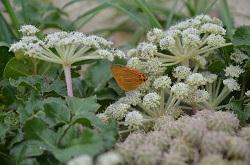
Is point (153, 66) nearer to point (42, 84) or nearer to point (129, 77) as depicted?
point (129, 77)

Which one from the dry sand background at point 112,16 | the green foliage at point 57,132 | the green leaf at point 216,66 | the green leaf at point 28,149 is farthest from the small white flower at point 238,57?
the dry sand background at point 112,16

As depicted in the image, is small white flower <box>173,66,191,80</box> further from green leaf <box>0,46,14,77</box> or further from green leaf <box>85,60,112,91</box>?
green leaf <box>0,46,14,77</box>

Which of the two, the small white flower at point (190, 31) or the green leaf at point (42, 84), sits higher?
the small white flower at point (190, 31)

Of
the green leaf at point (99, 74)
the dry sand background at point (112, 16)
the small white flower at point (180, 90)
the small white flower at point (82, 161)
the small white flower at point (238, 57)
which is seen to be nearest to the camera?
the small white flower at point (82, 161)

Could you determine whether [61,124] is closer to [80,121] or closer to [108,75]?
[80,121]

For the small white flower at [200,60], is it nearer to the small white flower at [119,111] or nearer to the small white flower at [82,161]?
the small white flower at [119,111]

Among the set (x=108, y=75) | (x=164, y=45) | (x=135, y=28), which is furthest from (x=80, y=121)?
(x=135, y=28)
